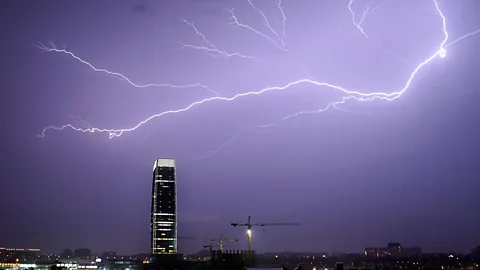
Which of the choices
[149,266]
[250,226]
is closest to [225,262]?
[149,266]

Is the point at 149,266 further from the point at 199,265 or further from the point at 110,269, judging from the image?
the point at 110,269

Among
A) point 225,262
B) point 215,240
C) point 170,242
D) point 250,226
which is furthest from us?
point 215,240

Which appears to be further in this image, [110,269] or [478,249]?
[478,249]

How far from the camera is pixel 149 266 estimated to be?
8631 cm

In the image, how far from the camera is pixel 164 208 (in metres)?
165

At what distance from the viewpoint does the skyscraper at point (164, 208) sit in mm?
161000

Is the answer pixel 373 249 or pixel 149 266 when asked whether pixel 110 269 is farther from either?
pixel 373 249

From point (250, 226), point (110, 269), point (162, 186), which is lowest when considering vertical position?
point (110, 269)

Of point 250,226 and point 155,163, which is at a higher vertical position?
point 155,163

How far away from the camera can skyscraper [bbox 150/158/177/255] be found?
528 feet

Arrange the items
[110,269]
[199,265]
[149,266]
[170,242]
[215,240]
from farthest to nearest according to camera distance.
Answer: [215,240] < [170,242] < [110,269] < [149,266] < [199,265]

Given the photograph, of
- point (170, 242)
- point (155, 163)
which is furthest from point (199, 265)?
point (155, 163)

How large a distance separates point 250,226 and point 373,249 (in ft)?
218

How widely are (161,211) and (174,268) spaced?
9336 cm
